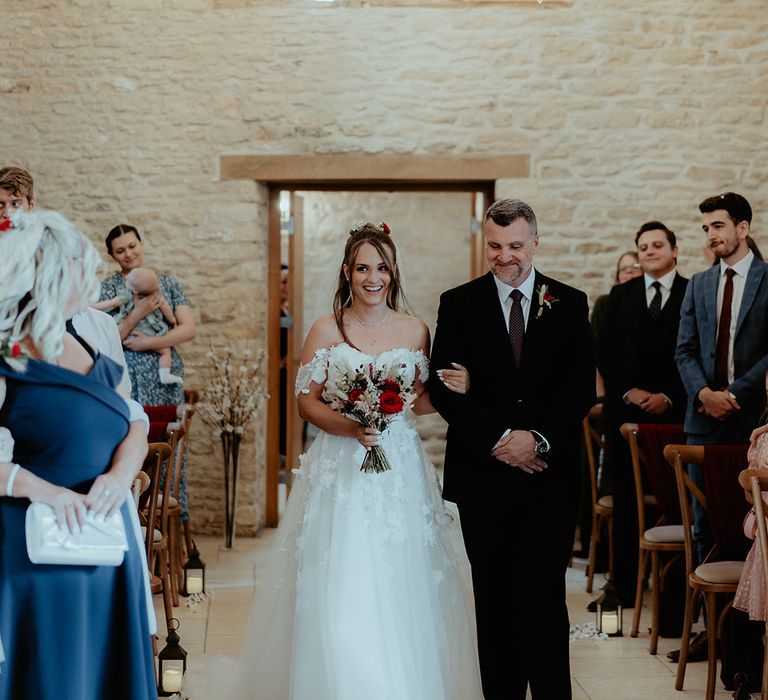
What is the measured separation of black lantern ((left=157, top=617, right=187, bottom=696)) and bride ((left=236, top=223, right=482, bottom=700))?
294 millimetres

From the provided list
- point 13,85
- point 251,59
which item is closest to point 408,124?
point 251,59

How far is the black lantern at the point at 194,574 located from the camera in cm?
559

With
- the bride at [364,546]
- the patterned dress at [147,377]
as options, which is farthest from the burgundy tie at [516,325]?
the patterned dress at [147,377]

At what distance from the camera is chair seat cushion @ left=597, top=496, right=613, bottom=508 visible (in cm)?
579

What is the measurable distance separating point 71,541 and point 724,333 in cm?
357

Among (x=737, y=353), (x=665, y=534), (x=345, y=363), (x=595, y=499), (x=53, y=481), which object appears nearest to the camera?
(x=53, y=481)

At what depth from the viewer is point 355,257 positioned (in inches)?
146

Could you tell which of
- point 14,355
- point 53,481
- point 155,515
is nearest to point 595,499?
point 155,515

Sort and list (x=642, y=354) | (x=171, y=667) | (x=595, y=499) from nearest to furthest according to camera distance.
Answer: (x=171, y=667), (x=642, y=354), (x=595, y=499)

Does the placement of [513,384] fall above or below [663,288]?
below

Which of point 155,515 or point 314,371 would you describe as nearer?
point 314,371

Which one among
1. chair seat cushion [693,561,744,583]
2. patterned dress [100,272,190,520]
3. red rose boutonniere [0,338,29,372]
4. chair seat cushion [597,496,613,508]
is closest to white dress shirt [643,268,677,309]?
chair seat cushion [597,496,613,508]

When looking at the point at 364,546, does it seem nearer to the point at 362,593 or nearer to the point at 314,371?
the point at 362,593

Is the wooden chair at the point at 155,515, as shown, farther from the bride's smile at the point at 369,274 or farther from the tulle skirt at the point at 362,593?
the bride's smile at the point at 369,274
